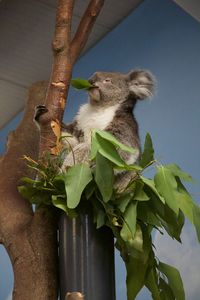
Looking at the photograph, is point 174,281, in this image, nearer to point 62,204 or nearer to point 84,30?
point 62,204

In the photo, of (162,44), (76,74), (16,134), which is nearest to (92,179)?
(16,134)

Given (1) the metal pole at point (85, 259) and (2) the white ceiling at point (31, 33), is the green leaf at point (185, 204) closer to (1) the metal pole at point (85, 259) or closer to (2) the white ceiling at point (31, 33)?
(1) the metal pole at point (85, 259)

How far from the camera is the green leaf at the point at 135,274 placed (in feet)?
5.27

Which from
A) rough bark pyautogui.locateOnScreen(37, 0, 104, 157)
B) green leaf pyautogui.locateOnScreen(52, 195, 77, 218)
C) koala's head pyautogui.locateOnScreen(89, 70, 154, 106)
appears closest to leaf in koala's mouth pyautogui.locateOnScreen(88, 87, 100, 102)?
koala's head pyautogui.locateOnScreen(89, 70, 154, 106)

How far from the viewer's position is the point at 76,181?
4.92 feet

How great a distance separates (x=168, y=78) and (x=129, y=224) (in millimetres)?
1461

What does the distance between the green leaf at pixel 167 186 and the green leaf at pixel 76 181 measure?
7.0 inches

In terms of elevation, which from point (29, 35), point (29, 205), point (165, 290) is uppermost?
point (29, 35)

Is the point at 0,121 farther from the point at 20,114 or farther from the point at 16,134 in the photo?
the point at 16,134

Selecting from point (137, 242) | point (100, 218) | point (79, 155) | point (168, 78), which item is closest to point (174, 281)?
point (137, 242)

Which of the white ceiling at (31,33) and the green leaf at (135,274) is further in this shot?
the white ceiling at (31,33)

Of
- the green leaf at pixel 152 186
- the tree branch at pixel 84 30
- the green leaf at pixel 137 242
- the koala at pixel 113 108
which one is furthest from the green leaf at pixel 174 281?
the tree branch at pixel 84 30

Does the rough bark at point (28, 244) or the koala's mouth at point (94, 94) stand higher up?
the koala's mouth at point (94, 94)

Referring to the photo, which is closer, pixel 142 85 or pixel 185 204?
pixel 185 204
